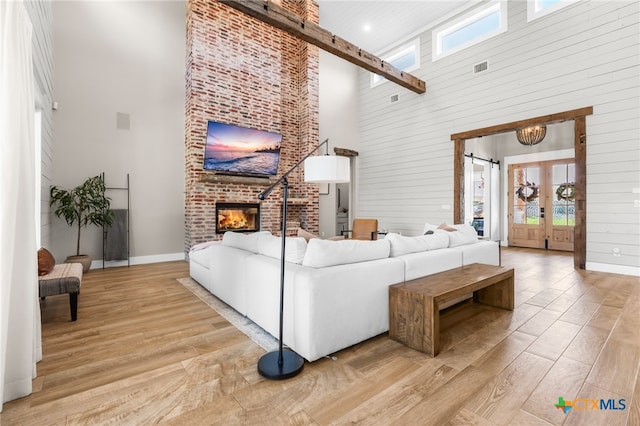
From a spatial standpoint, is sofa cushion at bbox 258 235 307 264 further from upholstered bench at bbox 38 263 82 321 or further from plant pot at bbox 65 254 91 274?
plant pot at bbox 65 254 91 274

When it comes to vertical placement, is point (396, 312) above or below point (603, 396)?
above

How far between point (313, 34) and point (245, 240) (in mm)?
3841

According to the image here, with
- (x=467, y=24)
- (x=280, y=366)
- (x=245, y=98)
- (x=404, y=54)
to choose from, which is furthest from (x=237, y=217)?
(x=467, y=24)

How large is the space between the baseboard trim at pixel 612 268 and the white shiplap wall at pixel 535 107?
12 mm

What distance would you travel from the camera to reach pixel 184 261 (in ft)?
18.9

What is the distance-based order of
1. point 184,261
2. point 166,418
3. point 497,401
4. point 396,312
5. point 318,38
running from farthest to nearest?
point 184,261, point 318,38, point 396,312, point 497,401, point 166,418

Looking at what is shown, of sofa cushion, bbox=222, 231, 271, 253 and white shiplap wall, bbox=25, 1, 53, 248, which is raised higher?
white shiplap wall, bbox=25, 1, 53, 248

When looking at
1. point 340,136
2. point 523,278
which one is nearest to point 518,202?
point 523,278

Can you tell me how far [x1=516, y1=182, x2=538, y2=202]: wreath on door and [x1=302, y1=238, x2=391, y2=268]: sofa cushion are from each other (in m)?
7.34

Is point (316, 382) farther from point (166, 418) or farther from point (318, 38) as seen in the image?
point (318, 38)

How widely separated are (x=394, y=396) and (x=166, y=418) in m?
1.17

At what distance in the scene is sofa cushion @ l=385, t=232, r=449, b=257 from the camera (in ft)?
8.91

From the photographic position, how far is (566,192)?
23.9 feet

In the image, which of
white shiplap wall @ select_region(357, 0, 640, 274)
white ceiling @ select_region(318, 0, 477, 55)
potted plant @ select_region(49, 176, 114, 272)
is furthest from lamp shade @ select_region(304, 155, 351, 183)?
white ceiling @ select_region(318, 0, 477, 55)
